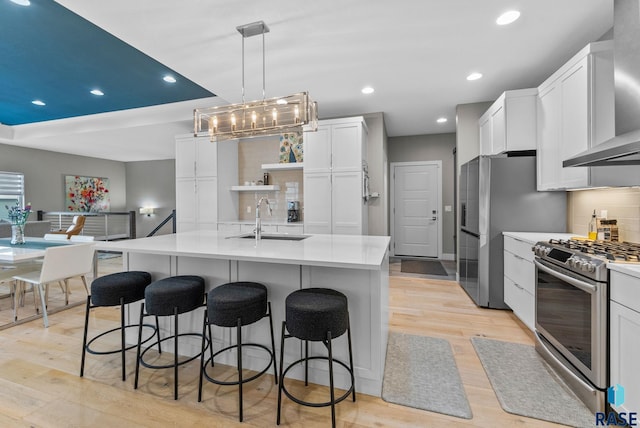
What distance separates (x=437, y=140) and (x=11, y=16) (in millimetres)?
6398

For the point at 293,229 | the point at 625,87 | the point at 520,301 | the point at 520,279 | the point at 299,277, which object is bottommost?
the point at 520,301

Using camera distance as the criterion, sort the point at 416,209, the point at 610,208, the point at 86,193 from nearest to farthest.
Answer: the point at 610,208 → the point at 416,209 → the point at 86,193

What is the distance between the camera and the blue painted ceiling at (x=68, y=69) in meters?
2.62

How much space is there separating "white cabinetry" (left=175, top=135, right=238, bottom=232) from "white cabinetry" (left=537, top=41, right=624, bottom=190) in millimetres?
4436

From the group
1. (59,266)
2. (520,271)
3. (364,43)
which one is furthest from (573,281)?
(59,266)

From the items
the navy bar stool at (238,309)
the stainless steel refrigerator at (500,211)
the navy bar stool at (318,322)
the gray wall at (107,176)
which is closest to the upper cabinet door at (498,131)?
the stainless steel refrigerator at (500,211)

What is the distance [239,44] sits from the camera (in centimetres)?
270

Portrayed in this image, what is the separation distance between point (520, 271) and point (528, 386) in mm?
1171

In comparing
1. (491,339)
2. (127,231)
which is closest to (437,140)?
(491,339)

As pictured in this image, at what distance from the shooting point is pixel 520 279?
2791mm

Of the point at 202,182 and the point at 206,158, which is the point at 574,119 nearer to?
the point at 206,158

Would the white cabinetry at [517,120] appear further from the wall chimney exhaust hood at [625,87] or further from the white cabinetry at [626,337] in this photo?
the white cabinetry at [626,337]

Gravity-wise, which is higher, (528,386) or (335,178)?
(335,178)

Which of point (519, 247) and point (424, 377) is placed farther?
point (519, 247)
